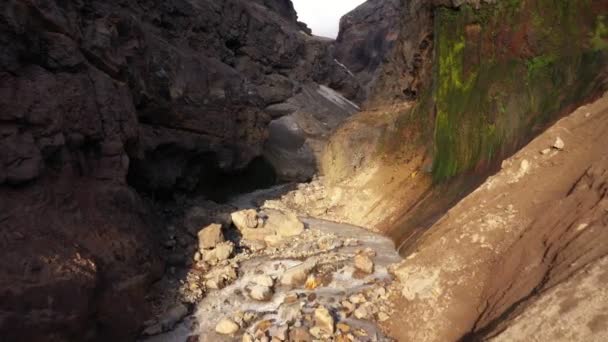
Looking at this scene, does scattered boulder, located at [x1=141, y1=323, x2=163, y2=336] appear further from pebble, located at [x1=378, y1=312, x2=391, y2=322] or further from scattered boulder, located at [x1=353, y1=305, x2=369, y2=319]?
pebble, located at [x1=378, y1=312, x2=391, y2=322]

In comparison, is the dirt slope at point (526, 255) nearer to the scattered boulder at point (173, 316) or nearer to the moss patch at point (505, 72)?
the moss patch at point (505, 72)

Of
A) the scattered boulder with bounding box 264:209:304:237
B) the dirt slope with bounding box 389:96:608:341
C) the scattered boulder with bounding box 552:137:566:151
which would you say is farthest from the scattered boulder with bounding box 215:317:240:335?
the scattered boulder with bounding box 552:137:566:151

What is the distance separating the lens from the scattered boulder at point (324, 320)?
5691 millimetres

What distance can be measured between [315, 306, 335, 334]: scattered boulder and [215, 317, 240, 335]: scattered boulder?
3.57 feet

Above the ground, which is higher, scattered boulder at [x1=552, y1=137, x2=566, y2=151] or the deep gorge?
scattered boulder at [x1=552, y1=137, x2=566, y2=151]

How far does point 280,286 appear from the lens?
7273 mm

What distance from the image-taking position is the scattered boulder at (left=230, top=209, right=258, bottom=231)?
9.95m

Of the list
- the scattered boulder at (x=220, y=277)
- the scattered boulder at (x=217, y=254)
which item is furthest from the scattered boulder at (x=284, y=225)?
the scattered boulder at (x=220, y=277)

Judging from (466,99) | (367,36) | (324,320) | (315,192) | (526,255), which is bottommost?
(324,320)

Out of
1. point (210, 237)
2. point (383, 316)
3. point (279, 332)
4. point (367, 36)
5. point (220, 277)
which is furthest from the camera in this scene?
point (367, 36)

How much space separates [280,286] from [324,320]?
1.61m

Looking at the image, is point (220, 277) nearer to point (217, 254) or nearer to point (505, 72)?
point (217, 254)

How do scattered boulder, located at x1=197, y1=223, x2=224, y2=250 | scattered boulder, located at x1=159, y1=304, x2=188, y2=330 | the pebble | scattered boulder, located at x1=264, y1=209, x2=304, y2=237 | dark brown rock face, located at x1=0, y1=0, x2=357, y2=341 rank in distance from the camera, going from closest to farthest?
dark brown rock face, located at x1=0, y1=0, x2=357, y2=341 → the pebble → scattered boulder, located at x1=159, y1=304, x2=188, y2=330 → scattered boulder, located at x1=197, y1=223, x2=224, y2=250 → scattered boulder, located at x1=264, y1=209, x2=304, y2=237

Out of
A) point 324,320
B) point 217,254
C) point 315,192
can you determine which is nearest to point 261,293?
point 324,320
